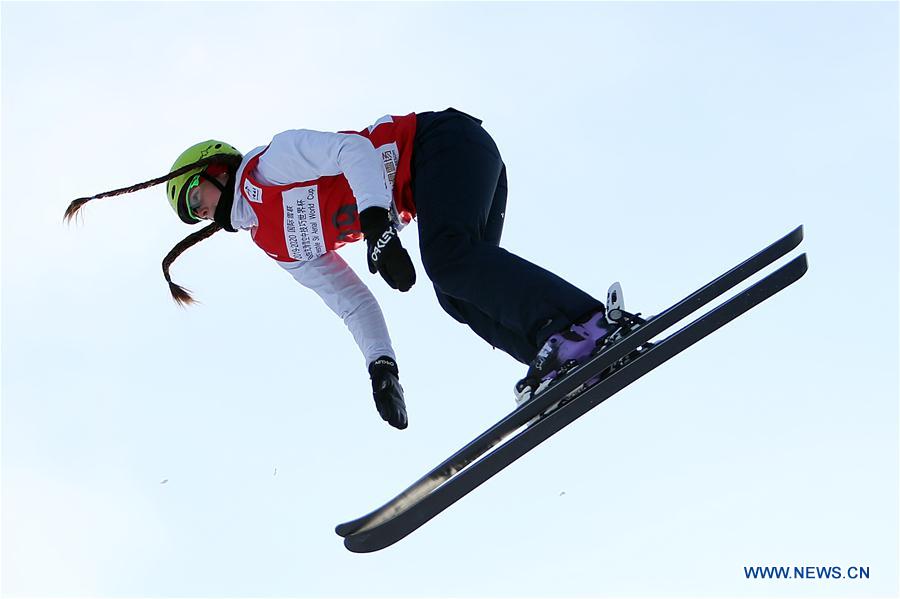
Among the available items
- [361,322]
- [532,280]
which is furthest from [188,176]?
[532,280]

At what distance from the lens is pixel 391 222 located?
4566 mm

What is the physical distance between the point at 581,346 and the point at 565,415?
0.34m

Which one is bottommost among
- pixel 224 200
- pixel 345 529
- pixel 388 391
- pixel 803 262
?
pixel 345 529

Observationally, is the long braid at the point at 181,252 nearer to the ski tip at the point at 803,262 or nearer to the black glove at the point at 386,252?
the black glove at the point at 386,252

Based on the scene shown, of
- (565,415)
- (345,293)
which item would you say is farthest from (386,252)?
(345,293)

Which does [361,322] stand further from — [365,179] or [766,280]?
[766,280]

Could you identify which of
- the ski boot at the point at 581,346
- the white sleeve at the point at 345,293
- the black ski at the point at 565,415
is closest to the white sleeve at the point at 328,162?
the white sleeve at the point at 345,293

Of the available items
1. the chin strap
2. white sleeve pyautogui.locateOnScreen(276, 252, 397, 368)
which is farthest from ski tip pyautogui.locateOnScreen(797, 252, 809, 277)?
the chin strap

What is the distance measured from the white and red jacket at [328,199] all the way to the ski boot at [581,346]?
0.98 meters

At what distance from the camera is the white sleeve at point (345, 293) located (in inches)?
221

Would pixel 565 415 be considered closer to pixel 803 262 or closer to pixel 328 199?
pixel 803 262

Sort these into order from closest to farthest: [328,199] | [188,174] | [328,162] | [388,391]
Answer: [328,162], [328,199], [388,391], [188,174]

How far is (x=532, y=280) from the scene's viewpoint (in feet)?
14.1

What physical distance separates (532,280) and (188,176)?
216 cm
